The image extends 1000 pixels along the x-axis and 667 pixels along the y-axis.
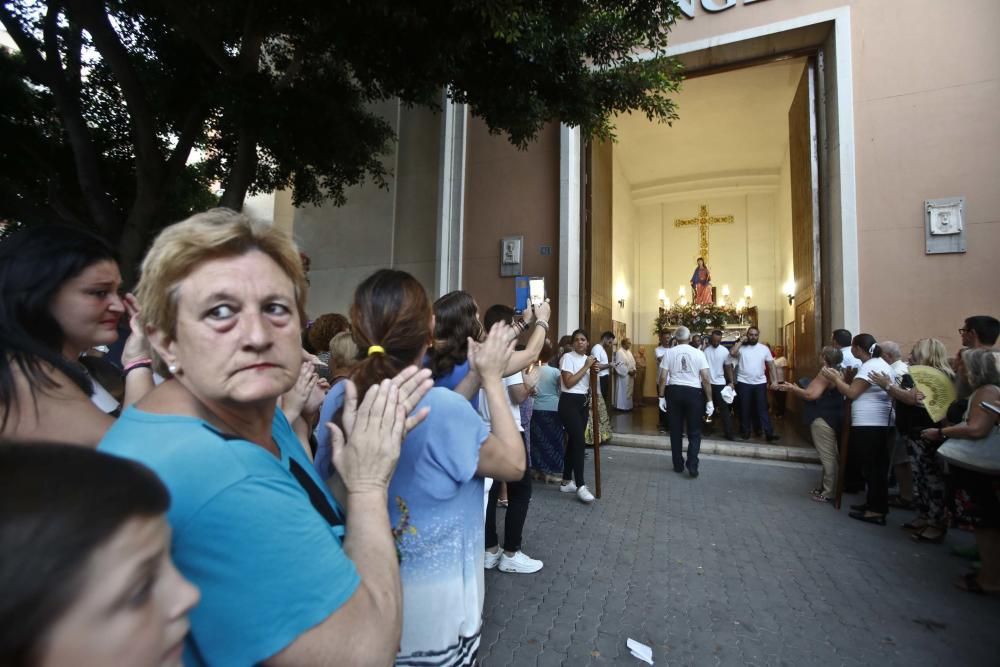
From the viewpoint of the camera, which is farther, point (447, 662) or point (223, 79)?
point (223, 79)

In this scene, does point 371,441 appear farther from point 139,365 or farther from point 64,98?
point 64,98

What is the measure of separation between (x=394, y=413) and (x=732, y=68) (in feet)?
34.6

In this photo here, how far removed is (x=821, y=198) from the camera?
8602mm

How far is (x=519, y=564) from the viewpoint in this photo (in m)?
3.78

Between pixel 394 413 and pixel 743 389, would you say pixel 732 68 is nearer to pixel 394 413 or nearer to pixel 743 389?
pixel 743 389

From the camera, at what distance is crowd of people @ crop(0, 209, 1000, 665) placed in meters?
0.57

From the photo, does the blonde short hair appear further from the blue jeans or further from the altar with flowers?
the altar with flowers

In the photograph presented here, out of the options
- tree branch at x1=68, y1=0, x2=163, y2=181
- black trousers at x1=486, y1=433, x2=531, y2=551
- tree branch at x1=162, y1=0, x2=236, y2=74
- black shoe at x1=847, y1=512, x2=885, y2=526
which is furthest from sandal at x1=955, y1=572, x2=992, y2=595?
tree branch at x1=68, y1=0, x2=163, y2=181

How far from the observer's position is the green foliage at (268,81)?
223 inches

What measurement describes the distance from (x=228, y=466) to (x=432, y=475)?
773 millimetres

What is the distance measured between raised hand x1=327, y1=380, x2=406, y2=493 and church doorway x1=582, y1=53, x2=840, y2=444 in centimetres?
883

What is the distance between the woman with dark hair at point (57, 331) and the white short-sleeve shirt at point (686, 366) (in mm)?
5909

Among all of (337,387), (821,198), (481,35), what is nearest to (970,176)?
(821,198)

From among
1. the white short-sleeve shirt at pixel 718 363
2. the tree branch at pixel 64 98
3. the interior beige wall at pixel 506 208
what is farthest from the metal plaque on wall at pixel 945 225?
the tree branch at pixel 64 98
